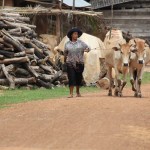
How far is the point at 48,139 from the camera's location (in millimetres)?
10938

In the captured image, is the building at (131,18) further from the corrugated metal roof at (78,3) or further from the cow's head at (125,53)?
the cow's head at (125,53)

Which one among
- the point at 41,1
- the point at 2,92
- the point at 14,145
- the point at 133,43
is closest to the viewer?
the point at 14,145

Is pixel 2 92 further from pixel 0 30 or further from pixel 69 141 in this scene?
pixel 69 141

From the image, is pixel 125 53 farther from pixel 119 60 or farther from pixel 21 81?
pixel 21 81

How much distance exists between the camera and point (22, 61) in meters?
23.8

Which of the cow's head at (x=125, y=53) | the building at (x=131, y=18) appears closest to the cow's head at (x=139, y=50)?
the cow's head at (x=125, y=53)

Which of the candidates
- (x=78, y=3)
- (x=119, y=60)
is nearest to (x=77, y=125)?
(x=119, y=60)

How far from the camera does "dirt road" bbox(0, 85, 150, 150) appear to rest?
415 inches

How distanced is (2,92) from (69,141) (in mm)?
11331

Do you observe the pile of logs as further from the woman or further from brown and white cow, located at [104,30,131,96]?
the woman

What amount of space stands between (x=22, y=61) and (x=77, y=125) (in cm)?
1185

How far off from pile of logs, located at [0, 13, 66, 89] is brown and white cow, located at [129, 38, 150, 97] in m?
5.41

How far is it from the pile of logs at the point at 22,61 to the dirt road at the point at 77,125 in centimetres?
782

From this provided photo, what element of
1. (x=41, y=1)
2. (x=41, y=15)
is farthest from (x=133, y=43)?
(x=41, y=1)
